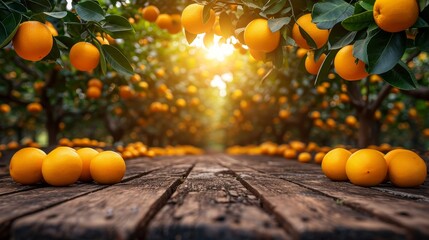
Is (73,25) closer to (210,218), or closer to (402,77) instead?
(210,218)

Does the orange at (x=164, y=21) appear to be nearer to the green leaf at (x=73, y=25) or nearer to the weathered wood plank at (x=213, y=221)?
the green leaf at (x=73, y=25)

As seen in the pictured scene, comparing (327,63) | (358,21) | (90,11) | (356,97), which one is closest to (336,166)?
(327,63)

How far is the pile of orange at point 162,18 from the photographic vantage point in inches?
106

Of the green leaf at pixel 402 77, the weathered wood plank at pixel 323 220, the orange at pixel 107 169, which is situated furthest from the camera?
the orange at pixel 107 169

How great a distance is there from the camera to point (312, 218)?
2.86 feet

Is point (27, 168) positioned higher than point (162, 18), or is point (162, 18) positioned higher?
point (162, 18)

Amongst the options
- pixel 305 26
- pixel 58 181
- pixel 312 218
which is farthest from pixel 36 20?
pixel 312 218

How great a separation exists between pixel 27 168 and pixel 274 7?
66.4 inches

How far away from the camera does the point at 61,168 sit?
159 cm

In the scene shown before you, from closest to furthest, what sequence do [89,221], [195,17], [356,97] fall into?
1. [89,221]
2. [195,17]
3. [356,97]

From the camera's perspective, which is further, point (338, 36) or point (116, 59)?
point (116, 59)

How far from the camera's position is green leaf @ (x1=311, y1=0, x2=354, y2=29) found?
1.45m

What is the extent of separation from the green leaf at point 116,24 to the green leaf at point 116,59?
0.39 feet

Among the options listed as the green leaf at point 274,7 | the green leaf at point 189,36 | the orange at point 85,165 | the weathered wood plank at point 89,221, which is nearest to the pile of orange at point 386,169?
the green leaf at point 274,7
